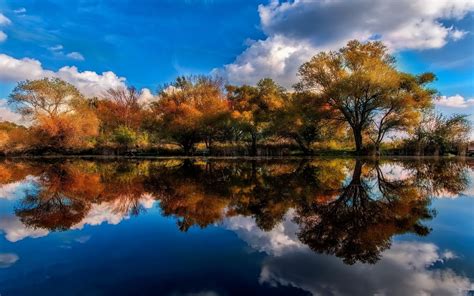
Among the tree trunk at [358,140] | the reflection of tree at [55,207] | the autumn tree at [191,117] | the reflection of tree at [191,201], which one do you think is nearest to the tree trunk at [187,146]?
the autumn tree at [191,117]

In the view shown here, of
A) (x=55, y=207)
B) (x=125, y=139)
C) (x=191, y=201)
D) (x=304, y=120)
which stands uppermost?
(x=304, y=120)

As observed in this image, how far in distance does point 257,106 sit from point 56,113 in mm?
27392

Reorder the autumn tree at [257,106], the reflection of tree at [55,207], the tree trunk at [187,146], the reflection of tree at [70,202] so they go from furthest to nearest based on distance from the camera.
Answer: the tree trunk at [187,146], the autumn tree at [257,106], the reflection of tree at [70,202], the reflection of tree at [55,207]

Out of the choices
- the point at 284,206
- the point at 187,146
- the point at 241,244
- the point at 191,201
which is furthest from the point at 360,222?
the point at 187,146

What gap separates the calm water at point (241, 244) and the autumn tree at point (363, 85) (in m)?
22.1

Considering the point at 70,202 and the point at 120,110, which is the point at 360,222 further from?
the point at 120,110

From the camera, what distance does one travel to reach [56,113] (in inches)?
1679

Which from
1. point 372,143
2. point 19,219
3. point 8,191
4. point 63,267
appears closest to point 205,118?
point 372,143

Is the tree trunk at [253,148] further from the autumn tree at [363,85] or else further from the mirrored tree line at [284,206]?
the mirrored tree line at [284,206]

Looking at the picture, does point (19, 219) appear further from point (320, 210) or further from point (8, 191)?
point (320, 210)

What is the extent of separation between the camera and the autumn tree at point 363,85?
92.0ft

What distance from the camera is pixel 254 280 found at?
318cm

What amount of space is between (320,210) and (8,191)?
372 inches

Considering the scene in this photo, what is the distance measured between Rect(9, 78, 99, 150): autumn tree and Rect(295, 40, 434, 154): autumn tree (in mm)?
24905
